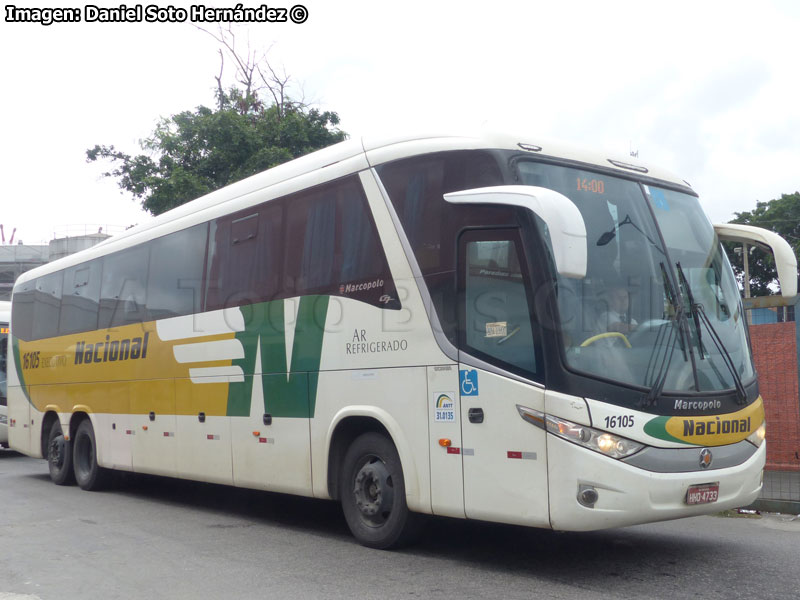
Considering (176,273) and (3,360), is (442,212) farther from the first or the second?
(3,360)

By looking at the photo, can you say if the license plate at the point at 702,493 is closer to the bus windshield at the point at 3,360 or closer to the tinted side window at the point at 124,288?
the tinted side window at the point at 124,288

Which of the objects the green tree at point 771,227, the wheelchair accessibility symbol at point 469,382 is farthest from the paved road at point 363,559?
the green tree at point 771,227

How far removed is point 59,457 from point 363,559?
8.71 meters

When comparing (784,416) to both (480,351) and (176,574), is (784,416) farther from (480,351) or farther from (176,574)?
(176,574)

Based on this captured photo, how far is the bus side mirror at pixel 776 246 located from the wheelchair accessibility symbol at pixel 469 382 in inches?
112

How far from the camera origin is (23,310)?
16.0 meters

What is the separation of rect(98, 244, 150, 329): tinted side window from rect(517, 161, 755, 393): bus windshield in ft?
22.8

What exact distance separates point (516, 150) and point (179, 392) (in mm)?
5855

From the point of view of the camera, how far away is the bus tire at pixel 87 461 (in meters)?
13.2

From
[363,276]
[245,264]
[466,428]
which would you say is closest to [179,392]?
[245,264]

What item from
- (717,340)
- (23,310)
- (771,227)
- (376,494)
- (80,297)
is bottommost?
(376,494)

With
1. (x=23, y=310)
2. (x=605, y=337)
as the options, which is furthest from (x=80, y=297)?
(x=605, y=337)

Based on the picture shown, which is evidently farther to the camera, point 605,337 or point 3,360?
point 3,360

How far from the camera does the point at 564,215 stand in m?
5.83
